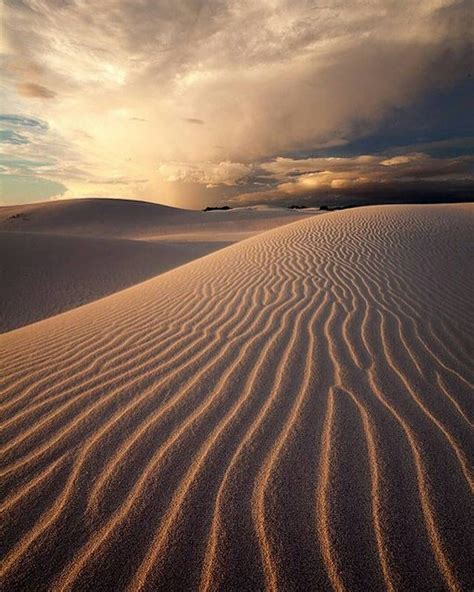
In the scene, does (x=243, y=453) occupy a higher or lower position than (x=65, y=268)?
higher

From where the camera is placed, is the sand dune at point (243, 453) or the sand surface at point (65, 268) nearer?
the sand dune at point (243, 453)

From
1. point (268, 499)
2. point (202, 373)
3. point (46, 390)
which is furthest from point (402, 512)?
point (46, 390)

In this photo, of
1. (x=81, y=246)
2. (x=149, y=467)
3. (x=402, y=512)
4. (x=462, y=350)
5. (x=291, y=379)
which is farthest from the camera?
(x=81, y=246)

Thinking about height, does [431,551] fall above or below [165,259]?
above

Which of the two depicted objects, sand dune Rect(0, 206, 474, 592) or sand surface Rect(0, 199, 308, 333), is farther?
sand surface Rect(0, 199, 308, 333)

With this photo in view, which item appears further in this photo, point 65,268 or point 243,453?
point 65,268

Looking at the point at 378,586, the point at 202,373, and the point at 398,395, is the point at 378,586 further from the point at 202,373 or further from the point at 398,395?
the point at 202,373

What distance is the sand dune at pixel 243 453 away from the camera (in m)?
1.47

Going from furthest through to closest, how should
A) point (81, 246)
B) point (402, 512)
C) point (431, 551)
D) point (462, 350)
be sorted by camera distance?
point (81, 246)
point (462, 350)
point (402, 512)
point (431, 551)

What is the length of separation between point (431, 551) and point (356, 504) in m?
0.36

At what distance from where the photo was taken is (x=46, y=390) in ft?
9.48

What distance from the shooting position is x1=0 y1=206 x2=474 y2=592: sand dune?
1473mm

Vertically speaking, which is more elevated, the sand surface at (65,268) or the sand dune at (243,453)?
the sand dune at (243,453)

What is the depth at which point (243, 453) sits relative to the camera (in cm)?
205
